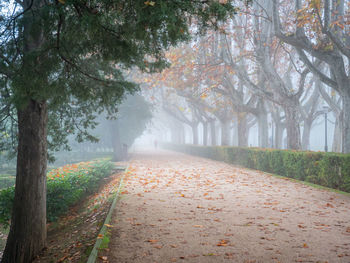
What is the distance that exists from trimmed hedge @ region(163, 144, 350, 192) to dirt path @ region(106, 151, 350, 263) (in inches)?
31.1

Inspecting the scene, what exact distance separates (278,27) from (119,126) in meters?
19.0

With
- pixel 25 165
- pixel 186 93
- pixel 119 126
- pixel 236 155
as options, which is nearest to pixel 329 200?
pixel 25 165

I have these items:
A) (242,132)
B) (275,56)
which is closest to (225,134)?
(242,132)

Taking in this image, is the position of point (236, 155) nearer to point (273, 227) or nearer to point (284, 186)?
point (284, 186)

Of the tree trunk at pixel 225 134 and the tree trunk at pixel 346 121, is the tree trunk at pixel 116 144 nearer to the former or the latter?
the tree trunk at pixel 225 134

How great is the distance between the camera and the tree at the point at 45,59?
422 centimetres

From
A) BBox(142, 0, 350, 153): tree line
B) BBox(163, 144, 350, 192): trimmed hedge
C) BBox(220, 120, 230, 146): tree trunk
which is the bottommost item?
BBox(163, 144, 350, 192): trimmed hedge

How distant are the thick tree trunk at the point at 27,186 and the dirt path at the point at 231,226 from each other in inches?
60.2

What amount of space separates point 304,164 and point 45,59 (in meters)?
9.52

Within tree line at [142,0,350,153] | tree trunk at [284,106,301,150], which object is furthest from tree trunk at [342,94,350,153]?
tree trunk at [284,106,301,150]

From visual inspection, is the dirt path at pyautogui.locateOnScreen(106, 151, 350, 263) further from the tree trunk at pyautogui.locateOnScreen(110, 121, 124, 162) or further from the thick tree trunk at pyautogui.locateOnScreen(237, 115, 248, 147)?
the tree trunk at pyautogui.locateOnScreen(110, 121, 124, 162)

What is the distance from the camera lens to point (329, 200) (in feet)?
24.2

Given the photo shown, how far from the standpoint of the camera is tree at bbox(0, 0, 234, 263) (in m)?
4.22

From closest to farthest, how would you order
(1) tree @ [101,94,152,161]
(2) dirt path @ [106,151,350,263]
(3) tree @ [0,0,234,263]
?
(2) dirt path @ [106,151,350,263]
(3) tree @ [0,0,234,263]
(1) tree @ [101,94,152,161]
